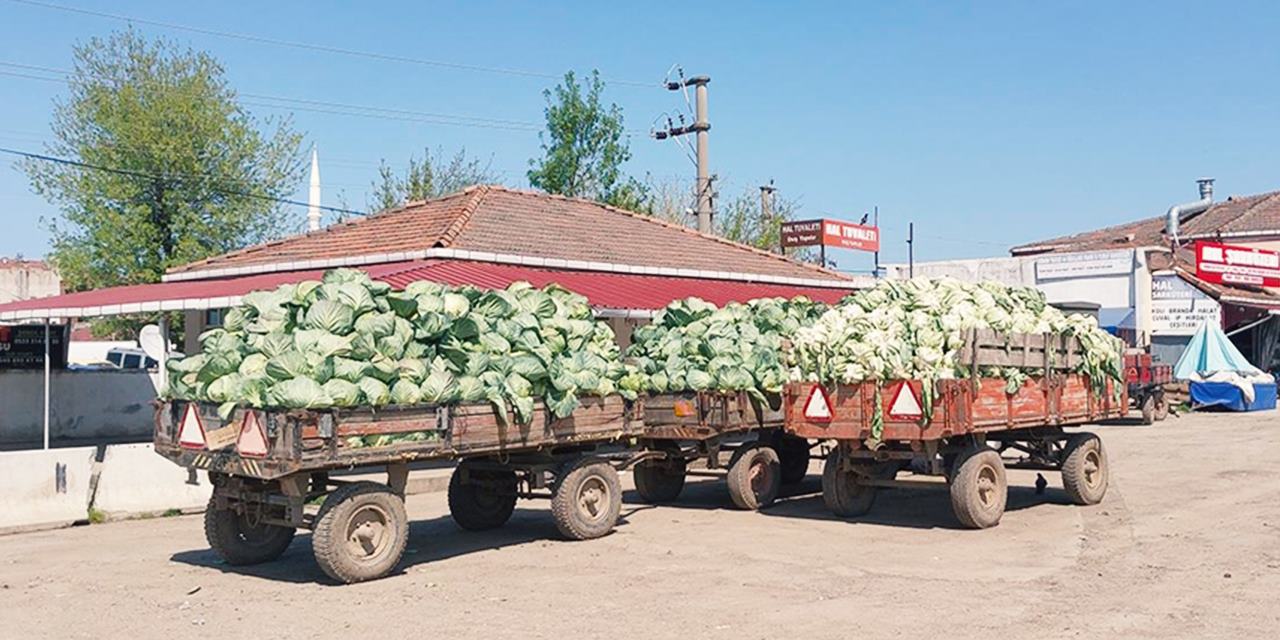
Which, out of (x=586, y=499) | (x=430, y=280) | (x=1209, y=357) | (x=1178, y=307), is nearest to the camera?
(x=586, y=499)

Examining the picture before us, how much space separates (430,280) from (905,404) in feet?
26.2

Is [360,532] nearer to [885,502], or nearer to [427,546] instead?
[427,546]

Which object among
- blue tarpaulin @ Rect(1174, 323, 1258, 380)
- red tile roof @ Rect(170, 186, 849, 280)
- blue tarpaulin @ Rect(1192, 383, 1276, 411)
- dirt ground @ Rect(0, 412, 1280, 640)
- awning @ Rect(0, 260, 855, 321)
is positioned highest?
red tile roof @ Rect(170, 186, 849, 280)

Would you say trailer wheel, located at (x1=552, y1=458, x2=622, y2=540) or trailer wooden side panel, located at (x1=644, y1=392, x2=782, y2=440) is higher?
trailer wooden side panel, located at (x1=644, y1=392, x2=782, y2=440)

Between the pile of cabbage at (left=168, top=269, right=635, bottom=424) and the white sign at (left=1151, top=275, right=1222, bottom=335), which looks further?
the white sign at (left=1151, top=275, right=1222, bottom=335)

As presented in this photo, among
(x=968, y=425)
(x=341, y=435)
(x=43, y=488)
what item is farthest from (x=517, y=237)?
(x=341, y=435)

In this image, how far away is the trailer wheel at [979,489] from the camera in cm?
1228

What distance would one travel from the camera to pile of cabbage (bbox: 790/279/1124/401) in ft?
40.7

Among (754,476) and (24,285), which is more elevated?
(24,285)

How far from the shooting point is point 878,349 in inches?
493

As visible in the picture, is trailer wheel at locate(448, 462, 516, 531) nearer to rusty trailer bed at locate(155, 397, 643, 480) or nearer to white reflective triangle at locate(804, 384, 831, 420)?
rusty trailer bed at locate(155, 397, 643, 480)

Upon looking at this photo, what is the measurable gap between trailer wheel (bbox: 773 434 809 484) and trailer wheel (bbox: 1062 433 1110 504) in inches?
128

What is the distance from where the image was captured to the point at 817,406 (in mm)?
12906

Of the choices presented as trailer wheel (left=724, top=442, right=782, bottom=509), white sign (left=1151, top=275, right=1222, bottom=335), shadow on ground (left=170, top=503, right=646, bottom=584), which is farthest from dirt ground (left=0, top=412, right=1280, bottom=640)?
white sign (left=1151, top=275, right=1222, bottom=335)
